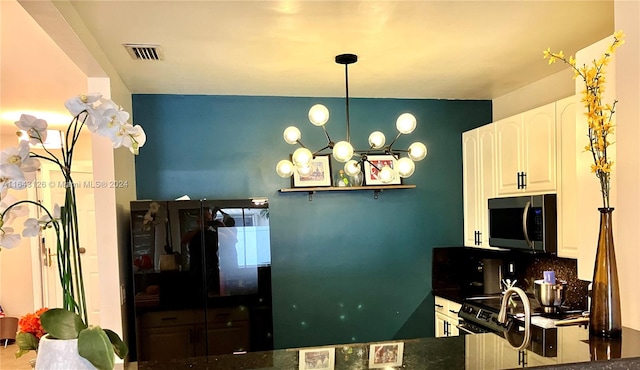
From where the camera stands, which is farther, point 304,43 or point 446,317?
point 446,317

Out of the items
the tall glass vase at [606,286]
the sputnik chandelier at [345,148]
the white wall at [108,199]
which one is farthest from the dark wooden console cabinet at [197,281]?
the tall glass vase at [606,286]

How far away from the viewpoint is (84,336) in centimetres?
92

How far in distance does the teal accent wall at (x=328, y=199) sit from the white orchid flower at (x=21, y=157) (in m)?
2.86

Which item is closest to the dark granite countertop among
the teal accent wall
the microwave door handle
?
the microwave door handle

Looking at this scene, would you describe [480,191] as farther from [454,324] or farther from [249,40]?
[249,40]

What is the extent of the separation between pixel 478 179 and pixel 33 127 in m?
3.58

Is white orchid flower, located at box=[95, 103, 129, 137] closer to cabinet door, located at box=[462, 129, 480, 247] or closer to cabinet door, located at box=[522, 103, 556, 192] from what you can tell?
cabinet door, located at box=[522, 103, 556, 192]

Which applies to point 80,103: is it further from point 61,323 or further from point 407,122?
point 407,122

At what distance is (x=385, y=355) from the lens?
55.4 inches

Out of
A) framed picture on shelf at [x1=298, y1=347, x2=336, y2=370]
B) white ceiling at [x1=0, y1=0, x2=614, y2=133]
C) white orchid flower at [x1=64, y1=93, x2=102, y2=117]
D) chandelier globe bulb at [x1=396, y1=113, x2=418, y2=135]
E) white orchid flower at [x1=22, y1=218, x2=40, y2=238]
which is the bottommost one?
framed picture on shelf at [x1=298, y1=347, x2=336, y2=370]

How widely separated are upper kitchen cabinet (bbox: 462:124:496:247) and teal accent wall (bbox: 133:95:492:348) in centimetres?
10

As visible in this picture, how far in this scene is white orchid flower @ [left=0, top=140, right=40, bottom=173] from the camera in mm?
900

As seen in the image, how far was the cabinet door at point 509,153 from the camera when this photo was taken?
3375mm

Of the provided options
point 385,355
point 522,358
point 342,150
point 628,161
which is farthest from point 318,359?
point 342,150
